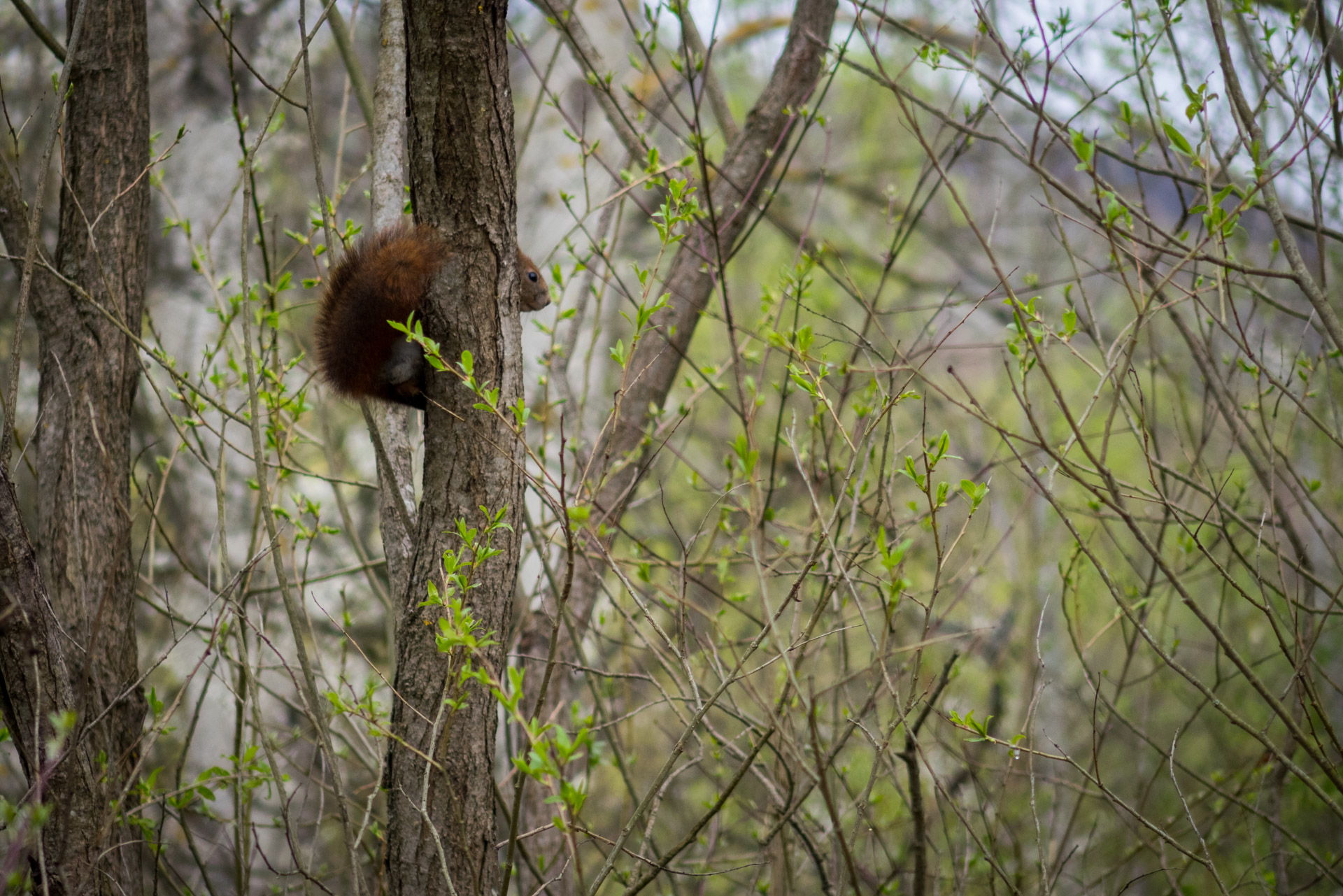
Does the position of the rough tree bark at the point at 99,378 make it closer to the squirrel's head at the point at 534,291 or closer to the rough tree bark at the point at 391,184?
the rough tree bark at the point at 391,184

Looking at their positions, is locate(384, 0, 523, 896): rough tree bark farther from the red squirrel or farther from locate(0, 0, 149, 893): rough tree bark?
locate(0, 0, 149, 893): rough tree bark

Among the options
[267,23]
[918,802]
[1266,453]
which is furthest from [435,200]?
[267,23]

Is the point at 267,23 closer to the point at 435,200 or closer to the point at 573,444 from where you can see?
the point at 573,444

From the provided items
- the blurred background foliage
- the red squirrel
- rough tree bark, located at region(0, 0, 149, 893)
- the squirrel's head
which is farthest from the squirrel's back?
the squirrel's head

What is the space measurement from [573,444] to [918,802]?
1265 millimetres

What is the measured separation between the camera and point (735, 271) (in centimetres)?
788

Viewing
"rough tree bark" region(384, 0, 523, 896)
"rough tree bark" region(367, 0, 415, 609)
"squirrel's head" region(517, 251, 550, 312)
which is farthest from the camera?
"squirrel's head" region(517, 251, 550, 312)

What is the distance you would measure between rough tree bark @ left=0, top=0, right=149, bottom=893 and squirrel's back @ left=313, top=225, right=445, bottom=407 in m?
0.47

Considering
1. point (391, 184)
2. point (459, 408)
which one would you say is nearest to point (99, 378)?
point (391, 184)

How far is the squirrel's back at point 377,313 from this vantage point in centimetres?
146

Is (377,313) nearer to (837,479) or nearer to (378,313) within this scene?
(378,313)

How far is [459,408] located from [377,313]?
0.79 ft

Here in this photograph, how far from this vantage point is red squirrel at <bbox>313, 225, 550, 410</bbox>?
1458mm

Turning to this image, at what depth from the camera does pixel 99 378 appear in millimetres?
1931
